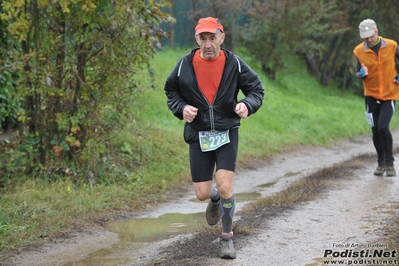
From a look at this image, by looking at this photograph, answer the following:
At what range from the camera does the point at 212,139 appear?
559cm

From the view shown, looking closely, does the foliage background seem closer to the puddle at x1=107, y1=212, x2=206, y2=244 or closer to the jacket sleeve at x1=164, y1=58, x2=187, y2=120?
the puddle at x1=107, y1=212, x2=206, y2=244

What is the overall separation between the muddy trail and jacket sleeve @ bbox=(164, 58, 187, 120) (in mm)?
1219

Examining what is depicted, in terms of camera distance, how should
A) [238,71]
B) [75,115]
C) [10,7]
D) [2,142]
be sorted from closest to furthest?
[238,71], [10,7], [75,115], [2,142]

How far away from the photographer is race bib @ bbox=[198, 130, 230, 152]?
220 inches

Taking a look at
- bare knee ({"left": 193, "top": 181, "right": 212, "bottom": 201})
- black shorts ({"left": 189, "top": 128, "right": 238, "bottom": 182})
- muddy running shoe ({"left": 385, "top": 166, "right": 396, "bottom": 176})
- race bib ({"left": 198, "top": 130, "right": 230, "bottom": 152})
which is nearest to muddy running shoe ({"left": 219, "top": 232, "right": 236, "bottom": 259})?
bare knee ({"left": 193, "top": 181, "right": 212, "bottom": 201})

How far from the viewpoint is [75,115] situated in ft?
29.6

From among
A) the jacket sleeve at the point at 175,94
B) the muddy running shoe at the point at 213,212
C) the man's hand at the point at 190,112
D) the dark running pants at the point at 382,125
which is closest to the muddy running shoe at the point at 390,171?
the dark running pants at the point at 382,125

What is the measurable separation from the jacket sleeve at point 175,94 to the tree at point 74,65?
10.3 feet

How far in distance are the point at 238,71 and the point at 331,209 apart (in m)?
2.72

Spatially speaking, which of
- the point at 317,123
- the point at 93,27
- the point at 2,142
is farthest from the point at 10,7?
the point at 317,123

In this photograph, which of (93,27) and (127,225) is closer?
(127,225)

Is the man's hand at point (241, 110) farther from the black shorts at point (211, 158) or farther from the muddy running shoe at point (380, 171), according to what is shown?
Answer: the muddy running shoe at point (380, 171)

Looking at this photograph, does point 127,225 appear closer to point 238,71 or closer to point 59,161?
point 59,161

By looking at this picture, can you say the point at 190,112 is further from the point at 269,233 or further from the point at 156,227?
the point at 156,227
